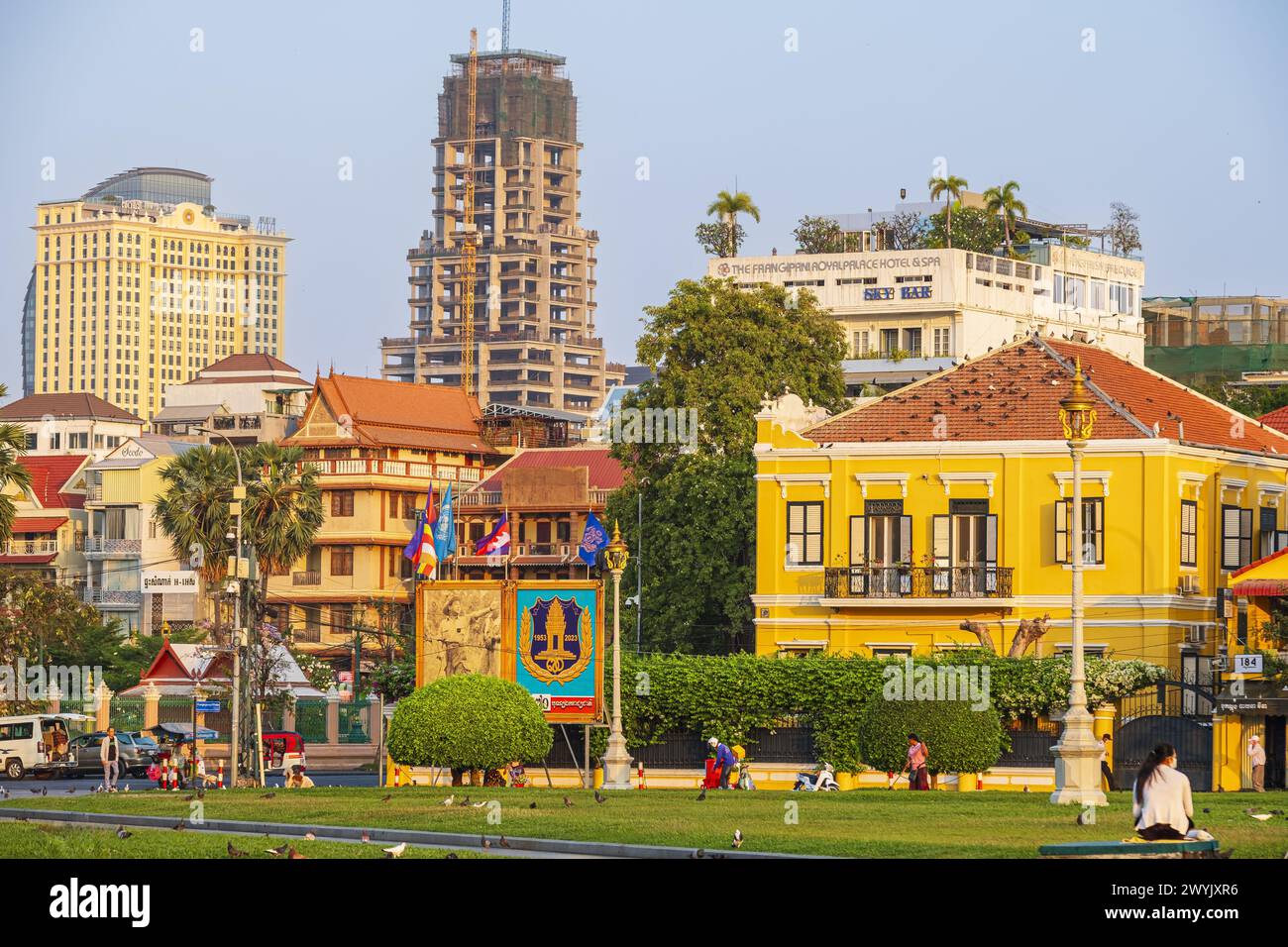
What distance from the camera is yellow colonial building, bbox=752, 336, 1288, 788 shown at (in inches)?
2437

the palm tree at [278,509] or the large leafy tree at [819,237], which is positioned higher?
the large leafy tree at [819,237]

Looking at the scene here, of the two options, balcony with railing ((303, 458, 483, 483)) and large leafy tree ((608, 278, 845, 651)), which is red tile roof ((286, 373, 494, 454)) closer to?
balcony with railing ((303, 458, 483, 483))

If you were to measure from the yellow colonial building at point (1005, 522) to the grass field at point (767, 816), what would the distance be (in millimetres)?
16846

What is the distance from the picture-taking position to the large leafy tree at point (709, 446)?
7362 cm

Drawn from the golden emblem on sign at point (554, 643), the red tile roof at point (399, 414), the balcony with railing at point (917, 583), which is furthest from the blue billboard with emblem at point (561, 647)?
the red tile roof at point (399, 414)

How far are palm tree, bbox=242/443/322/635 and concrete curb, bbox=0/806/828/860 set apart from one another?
42.5 m

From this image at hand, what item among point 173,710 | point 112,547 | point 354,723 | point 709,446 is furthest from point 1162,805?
point 112,547

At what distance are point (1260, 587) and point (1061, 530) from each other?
203 inches

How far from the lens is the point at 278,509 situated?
86.5 meters

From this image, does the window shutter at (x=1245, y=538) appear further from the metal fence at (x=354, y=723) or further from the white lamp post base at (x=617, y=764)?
the metal fence at (x=354, y=723)

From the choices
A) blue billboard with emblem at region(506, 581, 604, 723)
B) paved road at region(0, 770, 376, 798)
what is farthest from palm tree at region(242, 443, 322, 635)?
blue billboard with emblem at region(506, 581, 604, 723)
